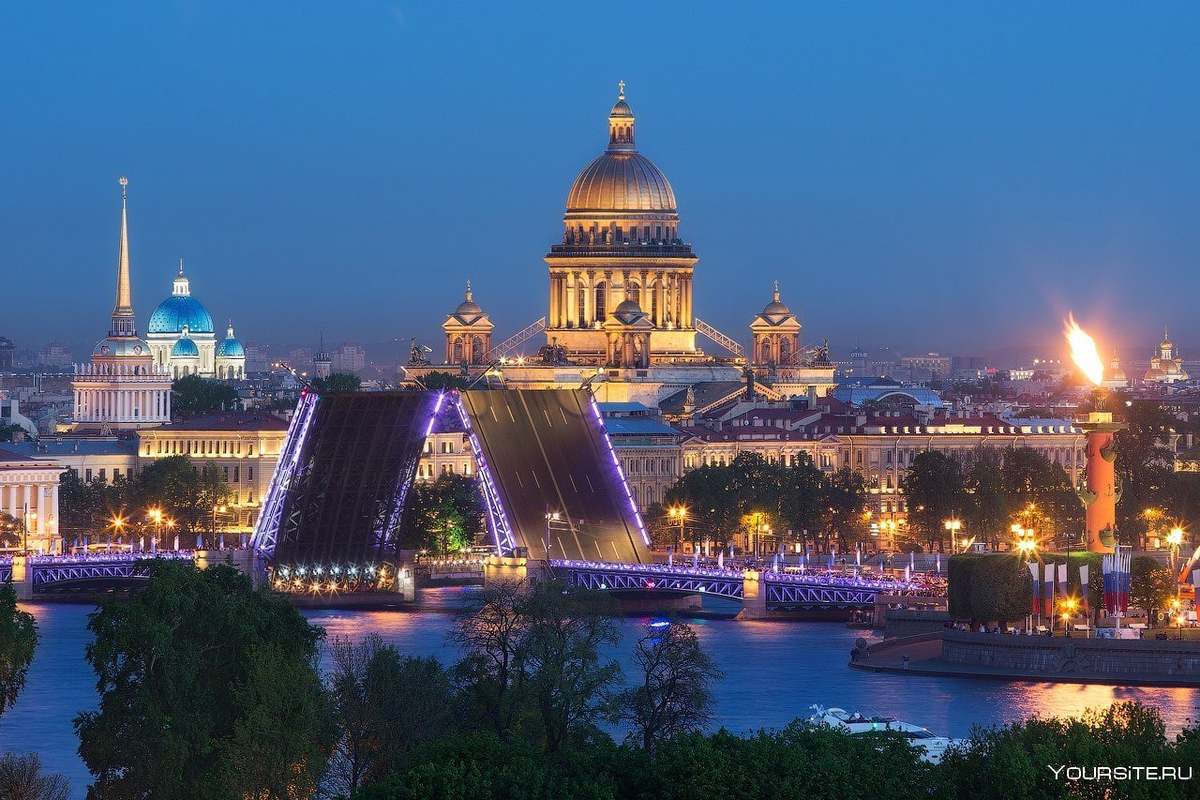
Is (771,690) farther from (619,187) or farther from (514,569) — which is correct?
(619,187)

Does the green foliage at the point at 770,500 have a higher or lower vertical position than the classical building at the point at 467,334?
lower

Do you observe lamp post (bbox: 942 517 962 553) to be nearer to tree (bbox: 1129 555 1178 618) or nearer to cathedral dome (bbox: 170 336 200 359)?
tree (bbox: 1129 555 1178 618)

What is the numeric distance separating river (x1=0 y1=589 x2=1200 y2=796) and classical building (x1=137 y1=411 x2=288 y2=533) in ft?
96.1

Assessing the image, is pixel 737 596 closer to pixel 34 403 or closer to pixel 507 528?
pixel 507 528

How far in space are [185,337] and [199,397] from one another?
28.1m

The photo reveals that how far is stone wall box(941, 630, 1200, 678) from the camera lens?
5912 centimetres

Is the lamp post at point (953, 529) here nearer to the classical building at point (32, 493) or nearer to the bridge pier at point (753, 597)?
the bridge pier at point (753, 597)

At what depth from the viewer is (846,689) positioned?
194ft

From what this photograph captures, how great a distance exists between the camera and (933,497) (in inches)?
3593

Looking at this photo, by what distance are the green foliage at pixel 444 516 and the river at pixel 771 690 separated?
39.8 feet

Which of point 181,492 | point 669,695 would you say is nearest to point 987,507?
point 181,492

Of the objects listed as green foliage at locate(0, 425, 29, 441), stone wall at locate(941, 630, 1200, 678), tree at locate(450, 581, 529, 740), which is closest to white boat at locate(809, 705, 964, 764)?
tree at locate(450, 581, 529, 740)

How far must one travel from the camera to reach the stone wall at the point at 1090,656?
59125 mm

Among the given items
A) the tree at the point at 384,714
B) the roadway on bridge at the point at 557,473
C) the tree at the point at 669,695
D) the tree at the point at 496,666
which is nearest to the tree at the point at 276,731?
the tree at the point at 384,714
